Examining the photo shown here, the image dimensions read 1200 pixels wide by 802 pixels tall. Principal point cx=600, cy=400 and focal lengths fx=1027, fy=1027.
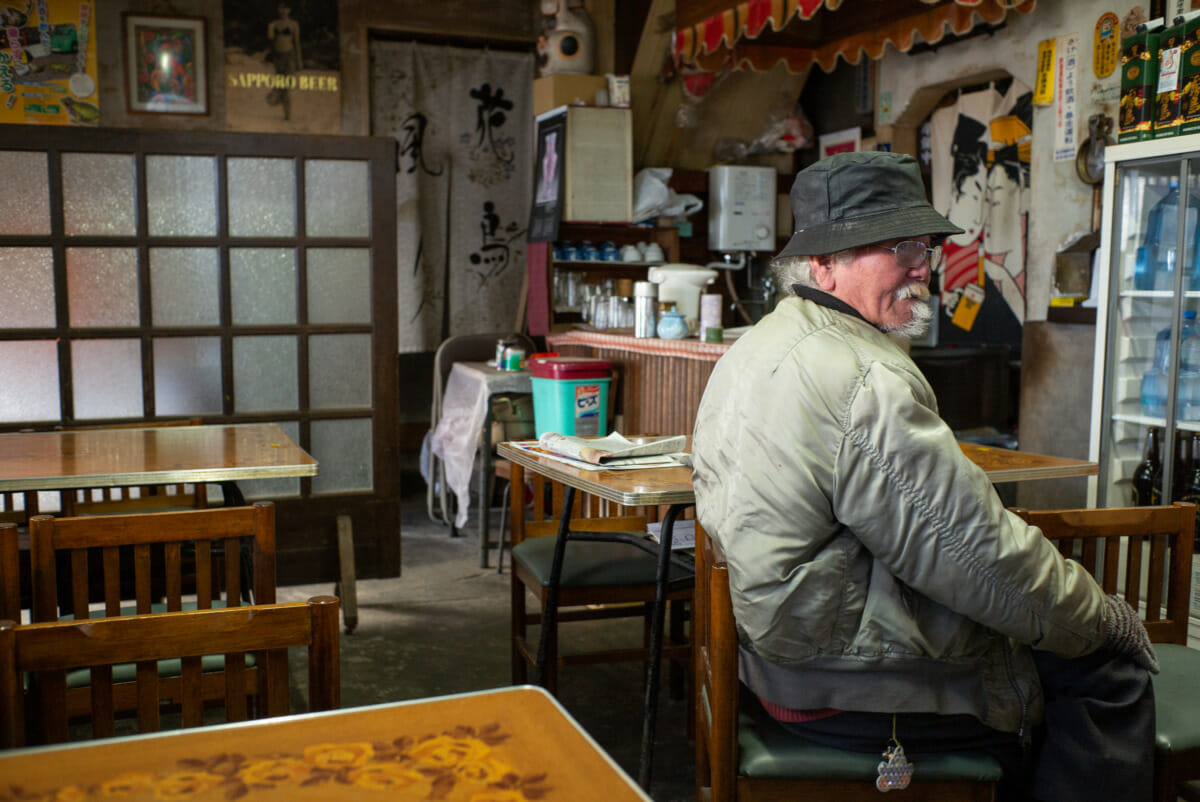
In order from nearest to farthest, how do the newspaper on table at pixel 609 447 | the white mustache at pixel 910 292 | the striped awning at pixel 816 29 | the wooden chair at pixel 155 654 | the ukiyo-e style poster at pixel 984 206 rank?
the wooden chair at pixel 155 654
the white mustache at pixel 910 292
the newspaper on table at pixel 609 447
the striped awning at pixel 816 29
the ukiyo-e style poster at pixel 984 206

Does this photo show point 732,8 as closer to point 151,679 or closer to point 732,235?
point 732,235

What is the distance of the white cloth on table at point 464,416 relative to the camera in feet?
16.3

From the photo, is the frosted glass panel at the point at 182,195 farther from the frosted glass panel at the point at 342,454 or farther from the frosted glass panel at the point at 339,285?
the frosted glass panel at the point at 342,454

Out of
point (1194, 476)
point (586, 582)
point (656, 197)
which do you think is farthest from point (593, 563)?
point (656, 197)

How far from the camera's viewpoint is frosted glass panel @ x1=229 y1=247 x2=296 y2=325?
4.11 m

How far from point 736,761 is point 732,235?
17.0ft

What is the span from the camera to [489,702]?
117 centimetres

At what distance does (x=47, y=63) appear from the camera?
566cm

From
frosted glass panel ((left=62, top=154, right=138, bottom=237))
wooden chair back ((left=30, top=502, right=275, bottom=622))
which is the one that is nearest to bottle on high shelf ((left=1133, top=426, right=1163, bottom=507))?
wooden chair back ((left=30, top=502, right=275, bottom=622))

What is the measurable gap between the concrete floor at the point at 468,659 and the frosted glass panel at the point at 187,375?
84cm

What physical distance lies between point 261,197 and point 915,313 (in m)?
3.07

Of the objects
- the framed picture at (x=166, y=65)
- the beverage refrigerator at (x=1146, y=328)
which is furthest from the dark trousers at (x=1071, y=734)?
the framed picture at (x=166, y=65)

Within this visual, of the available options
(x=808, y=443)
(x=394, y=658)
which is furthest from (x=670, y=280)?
(x=808, y=443)

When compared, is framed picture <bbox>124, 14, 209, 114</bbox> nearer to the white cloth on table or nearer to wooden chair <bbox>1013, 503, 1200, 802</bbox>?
the white cloth on table
